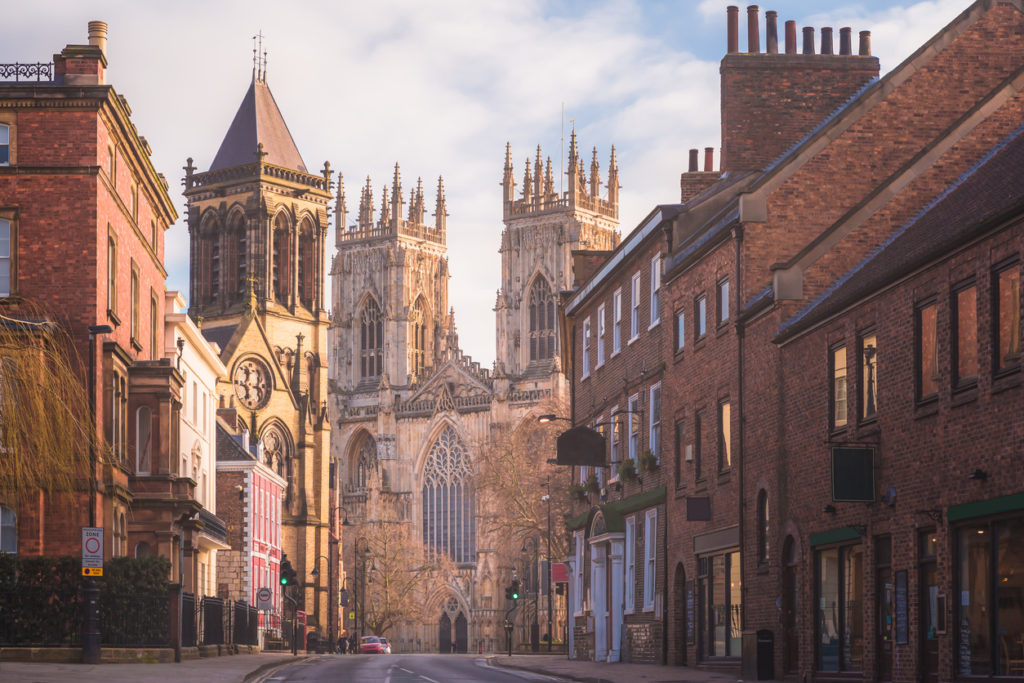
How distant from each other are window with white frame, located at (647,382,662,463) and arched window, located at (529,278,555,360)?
96473 millimetres

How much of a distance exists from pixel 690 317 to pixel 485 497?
78291 mm

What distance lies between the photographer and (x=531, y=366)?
135500 millimetres

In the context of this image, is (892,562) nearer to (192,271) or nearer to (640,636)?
(640,636)

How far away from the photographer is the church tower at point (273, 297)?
98.1 m

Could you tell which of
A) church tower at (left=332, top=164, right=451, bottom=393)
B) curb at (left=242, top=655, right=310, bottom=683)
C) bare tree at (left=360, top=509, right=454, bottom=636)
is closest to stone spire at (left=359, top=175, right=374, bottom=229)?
church tower at (left=332, top=164, right=451, bottom=393)

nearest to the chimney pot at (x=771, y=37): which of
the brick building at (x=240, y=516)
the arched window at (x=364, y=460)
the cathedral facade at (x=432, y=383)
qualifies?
the brick building at (x=240, y=516)

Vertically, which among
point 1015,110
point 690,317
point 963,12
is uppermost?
point 963,12

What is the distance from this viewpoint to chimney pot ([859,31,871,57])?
3559 cm

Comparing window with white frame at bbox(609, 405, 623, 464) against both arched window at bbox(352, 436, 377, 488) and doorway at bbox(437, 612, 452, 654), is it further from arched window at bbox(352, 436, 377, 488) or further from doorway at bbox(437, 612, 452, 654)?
arched window at bbox(352, 436, 377, 488)

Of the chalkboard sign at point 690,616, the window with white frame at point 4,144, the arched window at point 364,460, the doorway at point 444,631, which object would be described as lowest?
the doorway at point 444,631

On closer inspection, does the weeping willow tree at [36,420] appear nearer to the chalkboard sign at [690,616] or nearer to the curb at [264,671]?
the curb at [264,671]

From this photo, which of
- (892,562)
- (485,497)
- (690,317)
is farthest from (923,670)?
(485,497)

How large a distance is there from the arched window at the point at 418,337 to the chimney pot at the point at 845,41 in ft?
373

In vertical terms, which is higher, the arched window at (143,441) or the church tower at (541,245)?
the church tower at (541,245)
